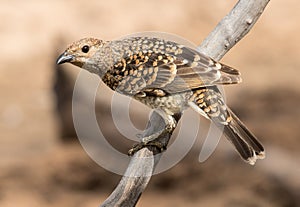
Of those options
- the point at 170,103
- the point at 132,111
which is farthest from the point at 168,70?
the point at 132,111

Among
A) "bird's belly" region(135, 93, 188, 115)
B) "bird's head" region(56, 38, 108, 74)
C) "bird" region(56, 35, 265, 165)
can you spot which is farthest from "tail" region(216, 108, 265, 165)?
"bird's head" region(56, 38, 108, 74)

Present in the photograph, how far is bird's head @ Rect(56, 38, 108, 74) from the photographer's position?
4.57 meters

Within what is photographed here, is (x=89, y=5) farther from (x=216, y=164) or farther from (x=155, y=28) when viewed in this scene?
(x=216, y=164)

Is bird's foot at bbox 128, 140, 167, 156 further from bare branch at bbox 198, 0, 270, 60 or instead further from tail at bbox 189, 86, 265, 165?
bare branch at bbox 198, 0, 270, 60

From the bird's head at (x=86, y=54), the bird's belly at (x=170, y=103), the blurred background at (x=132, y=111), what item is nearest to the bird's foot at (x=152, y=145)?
the bird's belly at (x=170, y=103)

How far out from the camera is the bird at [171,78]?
4.60 m

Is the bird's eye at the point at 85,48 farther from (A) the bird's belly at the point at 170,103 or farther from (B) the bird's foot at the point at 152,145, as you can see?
(B) the bird's foot at the point at 152,145

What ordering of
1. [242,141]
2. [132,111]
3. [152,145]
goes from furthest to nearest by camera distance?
[132,111] → [242,141] → [152,145]

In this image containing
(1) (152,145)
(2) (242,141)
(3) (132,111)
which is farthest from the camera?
(3) (132,111)

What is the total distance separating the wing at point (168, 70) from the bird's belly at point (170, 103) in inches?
2.3

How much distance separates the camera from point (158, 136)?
15.3ft

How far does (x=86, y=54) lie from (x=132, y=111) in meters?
3.22

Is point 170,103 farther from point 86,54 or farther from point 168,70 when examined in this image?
point 86,54

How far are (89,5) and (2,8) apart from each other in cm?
124
